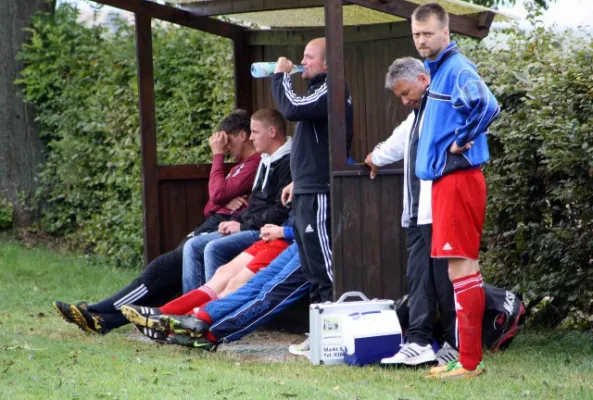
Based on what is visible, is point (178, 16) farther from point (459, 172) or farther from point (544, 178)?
point (459, 172)

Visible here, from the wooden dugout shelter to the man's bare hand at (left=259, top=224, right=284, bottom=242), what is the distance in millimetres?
745

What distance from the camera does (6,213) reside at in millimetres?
13250

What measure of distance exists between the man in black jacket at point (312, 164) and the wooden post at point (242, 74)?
2083 millimetres

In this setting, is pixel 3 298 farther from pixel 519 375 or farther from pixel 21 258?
pixel 519 375

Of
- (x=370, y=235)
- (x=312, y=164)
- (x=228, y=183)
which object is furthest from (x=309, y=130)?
(x=228, y=183)

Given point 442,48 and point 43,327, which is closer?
point 442,48

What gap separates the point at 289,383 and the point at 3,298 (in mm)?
4893

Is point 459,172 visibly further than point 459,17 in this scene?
No

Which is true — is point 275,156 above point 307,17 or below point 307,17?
below

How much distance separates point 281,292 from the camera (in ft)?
22.6

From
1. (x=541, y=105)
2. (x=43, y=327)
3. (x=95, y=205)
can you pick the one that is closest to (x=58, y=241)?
(x=95, y=205)

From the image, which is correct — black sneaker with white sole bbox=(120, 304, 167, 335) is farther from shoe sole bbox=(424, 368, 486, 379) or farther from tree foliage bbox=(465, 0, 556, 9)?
tree foliage bbox=(465, 0, 556, 9)

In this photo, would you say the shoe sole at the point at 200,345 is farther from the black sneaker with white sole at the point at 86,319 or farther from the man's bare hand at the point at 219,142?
the man's bare hand at the point at 219,142

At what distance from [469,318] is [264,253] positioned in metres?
2.06
